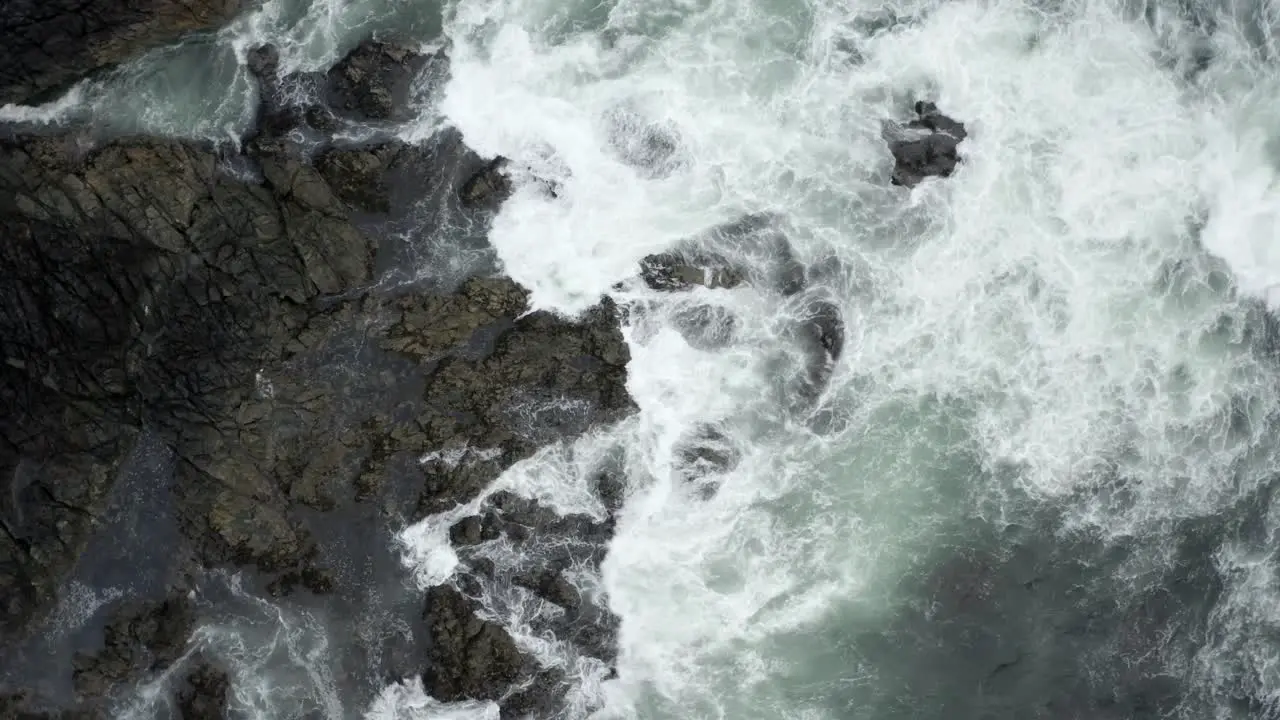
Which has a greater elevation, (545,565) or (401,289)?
(401,289)

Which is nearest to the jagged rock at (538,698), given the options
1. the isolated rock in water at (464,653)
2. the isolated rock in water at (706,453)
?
the isolated rock in water at (464,653)

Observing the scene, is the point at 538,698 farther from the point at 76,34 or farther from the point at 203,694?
the point at 76,34

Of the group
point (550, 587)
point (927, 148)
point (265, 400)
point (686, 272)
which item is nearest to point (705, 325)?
point (686, 272)

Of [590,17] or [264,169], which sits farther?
[590,17]

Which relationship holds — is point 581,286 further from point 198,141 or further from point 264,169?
point 198,141

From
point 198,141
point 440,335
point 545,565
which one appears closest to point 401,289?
point 440,335

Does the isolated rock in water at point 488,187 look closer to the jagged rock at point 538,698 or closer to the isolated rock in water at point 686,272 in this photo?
the isolated rock in water at point 686,272
